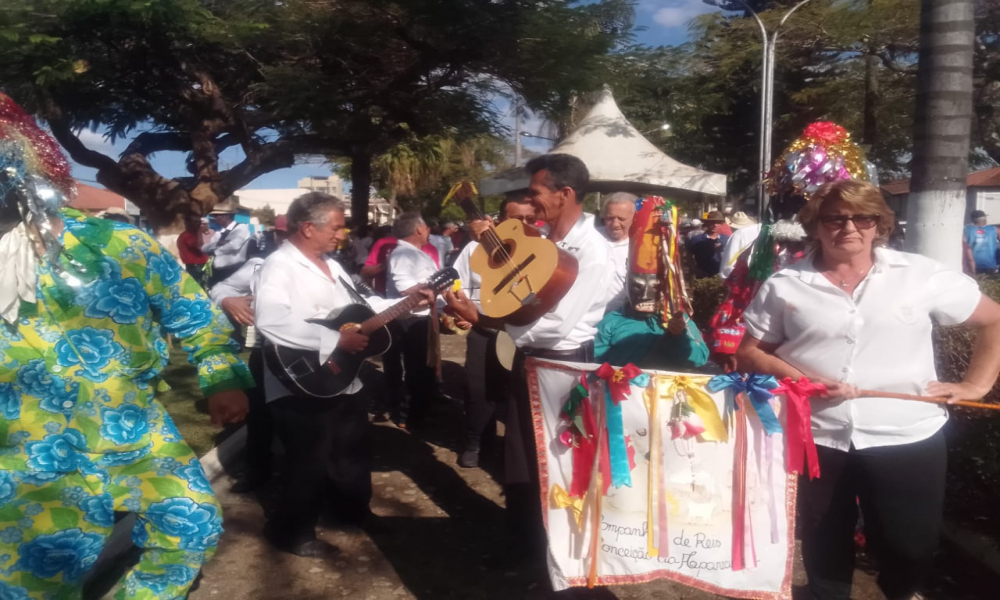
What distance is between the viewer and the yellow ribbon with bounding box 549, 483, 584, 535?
9.96 feet

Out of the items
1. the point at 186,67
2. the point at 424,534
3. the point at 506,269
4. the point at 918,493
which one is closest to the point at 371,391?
the point at 424,534

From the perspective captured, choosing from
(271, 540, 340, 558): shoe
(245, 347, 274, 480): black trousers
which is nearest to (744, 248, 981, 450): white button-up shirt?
(271, 540, 340, 558): shoe

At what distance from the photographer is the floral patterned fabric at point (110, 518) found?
93.1 inches

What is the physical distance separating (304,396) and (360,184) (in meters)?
10.4

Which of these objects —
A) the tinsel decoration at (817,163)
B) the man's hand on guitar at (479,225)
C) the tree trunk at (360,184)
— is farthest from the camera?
the tree trunk at (360,184)

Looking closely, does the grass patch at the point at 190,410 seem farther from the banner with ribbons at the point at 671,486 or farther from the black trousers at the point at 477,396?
the banner with ribbons at the point at 671,486

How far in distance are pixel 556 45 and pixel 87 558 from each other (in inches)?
372

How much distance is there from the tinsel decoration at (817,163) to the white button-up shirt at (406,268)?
284 centimetres

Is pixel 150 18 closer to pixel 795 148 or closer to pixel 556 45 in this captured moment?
pixel 556 45

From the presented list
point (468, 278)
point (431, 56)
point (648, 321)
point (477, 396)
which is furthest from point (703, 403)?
point (431, 56)

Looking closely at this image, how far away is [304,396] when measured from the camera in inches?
156

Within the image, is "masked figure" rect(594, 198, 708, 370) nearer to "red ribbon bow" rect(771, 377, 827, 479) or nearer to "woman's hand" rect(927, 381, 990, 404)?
"red ribbon bow" rect(771, 377, 827, 479)

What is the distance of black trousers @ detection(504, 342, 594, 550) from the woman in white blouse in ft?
3.37

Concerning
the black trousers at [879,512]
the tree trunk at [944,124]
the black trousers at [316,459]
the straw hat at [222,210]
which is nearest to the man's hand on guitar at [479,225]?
the black trousers at [316,459]
